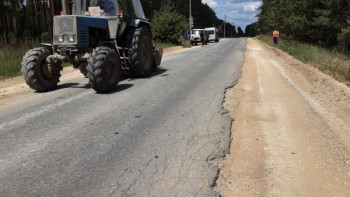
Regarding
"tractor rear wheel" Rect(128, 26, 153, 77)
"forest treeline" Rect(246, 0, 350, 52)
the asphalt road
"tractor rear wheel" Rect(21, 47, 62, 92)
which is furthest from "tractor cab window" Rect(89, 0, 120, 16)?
"forest treeline" Rect(246, 0, 350, 52)

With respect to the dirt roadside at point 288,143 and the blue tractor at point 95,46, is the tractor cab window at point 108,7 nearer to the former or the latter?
the blue tractor at point 95,46

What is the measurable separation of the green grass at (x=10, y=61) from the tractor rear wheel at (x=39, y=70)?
3.47 meters

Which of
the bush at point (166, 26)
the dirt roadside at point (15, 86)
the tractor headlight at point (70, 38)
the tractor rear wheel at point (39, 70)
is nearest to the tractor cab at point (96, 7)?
the tractor headlight at point (70, 38)

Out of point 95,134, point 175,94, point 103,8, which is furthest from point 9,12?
point 95,134

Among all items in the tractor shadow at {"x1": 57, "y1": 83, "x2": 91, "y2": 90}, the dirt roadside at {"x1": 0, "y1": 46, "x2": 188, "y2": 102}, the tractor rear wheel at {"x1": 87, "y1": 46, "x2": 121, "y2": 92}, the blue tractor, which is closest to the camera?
the tractor rear wheel at {"x1": 87, "y1": 46, "x2": 121, "y2": 92}

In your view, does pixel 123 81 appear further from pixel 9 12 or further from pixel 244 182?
pixel 9 12

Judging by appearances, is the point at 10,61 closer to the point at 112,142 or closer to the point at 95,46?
the point at 95,46

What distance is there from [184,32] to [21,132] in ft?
111

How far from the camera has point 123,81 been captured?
9742 millimetres

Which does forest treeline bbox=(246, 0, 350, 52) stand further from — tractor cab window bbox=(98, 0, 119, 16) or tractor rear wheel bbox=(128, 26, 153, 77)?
tractor cab window bbox=(98, 0, 119, 16)

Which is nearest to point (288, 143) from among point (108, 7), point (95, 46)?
point (95, 46)

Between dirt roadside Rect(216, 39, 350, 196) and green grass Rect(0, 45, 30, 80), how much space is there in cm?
779

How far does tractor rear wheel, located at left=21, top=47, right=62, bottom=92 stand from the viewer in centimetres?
793

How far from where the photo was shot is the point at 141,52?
9977mm
